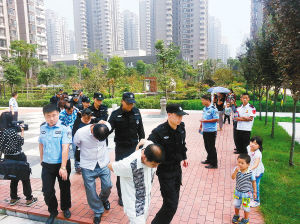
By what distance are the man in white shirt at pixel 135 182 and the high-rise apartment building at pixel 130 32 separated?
385 ft

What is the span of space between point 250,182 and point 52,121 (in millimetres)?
2960

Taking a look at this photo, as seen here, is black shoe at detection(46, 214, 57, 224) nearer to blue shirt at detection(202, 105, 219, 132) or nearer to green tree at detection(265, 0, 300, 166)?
blue shirt at detection(202, 105, 219, 132)

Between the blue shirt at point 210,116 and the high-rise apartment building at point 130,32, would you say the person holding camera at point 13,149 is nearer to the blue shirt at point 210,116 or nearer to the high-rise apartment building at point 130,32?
the blue shirt at point 210,116

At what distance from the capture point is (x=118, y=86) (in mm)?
26094

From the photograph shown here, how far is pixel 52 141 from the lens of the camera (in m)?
3.35

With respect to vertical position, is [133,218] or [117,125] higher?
[117,125]

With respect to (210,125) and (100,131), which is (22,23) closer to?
(210,125)

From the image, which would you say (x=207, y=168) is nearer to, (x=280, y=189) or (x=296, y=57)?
(x=280, y=189)

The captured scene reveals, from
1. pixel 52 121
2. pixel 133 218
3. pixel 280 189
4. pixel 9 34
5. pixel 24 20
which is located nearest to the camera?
pixel 133 218

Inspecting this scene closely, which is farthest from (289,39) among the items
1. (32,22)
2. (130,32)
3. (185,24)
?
(130,32)

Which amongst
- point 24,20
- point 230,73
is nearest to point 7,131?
point 230,73

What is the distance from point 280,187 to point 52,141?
169 inches

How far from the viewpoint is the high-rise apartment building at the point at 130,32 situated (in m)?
115

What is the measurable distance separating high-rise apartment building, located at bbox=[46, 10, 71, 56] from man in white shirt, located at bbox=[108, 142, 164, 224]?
404 feet
